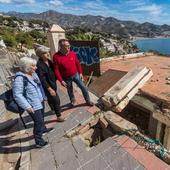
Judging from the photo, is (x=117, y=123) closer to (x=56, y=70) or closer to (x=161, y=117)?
(x=161, y=117)

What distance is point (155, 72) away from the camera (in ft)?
24.8

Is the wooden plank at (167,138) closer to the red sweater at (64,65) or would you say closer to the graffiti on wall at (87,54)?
the red sweater at (64,65)

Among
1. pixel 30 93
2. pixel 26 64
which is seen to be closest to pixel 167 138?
pixel 30 93

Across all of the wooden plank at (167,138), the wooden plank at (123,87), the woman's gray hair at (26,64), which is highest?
the woman's gray hair at (26,64)

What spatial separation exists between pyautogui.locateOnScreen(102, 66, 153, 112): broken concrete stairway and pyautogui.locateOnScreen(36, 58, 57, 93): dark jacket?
1216mm

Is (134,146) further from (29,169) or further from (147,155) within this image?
(29,169)

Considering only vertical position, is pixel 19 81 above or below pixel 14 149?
above

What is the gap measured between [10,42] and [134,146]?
21817mm

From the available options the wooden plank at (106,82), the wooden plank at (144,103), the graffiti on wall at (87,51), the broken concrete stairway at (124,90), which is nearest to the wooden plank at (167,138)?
the wooden plank at (144,103)

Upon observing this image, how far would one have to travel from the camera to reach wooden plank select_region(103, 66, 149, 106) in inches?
183

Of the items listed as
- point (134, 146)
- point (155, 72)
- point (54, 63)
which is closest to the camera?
point (134, 146)

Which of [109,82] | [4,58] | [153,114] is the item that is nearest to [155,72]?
[109,82]

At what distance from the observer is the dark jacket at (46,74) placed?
4.31 m

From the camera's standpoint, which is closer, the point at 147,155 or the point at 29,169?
the point at 147,155
